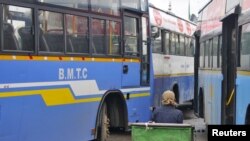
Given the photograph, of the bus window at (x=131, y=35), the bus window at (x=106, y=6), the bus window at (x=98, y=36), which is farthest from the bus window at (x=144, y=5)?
the bus window at (x=98, y=36)

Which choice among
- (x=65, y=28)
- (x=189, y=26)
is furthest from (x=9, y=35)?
(x=189, y=26)

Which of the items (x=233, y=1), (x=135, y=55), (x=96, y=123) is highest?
(x=233, y=1)

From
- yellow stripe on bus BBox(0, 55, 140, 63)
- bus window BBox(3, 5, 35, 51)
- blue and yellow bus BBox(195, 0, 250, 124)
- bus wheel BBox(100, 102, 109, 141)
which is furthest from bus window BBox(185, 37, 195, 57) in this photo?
bus window BBox(3, 5, 35, 51)

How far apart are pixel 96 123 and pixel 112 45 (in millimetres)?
1663

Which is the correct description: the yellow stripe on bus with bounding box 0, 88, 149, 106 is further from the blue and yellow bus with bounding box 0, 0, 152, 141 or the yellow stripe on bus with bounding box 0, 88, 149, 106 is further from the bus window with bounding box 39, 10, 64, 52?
the bus window with bounding box 39, 10, 64, 52

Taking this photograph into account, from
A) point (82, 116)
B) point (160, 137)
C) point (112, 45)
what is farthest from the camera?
point (112, 45)

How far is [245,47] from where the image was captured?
8.34 metres

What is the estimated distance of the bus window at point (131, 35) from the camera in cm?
1211

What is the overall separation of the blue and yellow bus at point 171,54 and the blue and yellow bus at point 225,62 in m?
1.25

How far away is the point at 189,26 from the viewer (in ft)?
70.4

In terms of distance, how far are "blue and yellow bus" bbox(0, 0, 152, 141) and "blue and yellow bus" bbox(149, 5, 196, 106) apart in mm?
2040

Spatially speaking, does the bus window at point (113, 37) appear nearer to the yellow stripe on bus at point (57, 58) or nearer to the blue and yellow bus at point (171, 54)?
the yellow stripe on bus at point (57, 58)

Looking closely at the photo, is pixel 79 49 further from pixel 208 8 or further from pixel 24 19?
pixel 208 8

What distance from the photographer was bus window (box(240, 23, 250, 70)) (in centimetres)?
816
